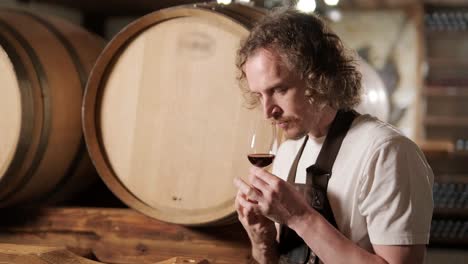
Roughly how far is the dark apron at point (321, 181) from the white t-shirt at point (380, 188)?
0.6 inches

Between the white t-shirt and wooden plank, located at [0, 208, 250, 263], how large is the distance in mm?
524

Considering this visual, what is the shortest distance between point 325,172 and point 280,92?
241 millimetres

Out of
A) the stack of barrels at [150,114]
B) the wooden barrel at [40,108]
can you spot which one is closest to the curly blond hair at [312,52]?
the stack of barrels at [150,114]

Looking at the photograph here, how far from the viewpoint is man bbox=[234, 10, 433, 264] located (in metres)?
1.40

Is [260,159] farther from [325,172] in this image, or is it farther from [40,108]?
[40,108]

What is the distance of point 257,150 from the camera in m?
1.60

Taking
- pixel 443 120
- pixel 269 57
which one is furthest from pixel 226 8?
pixel 443 120

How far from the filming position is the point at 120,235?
80.8 inches

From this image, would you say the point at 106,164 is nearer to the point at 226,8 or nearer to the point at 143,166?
the point at 143,166

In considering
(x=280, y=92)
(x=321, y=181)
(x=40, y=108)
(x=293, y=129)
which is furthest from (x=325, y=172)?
(x=40, y=108)

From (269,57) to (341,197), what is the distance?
0.40 m

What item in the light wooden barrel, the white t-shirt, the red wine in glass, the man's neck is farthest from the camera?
the light wooden barrel

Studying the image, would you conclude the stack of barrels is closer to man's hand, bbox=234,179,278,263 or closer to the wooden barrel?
the wooden barrel

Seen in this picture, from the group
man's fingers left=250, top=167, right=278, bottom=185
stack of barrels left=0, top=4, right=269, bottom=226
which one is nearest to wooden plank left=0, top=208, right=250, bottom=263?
stack of barrels left=0, top=4, right=269, bottom=226
